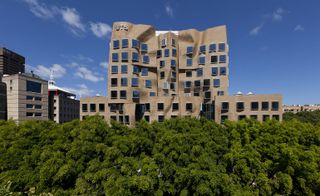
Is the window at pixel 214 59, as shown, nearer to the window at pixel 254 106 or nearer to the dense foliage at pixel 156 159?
the window at pixel 254 106

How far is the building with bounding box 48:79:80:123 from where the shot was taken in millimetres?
78750

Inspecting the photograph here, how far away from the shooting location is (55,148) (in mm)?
12359

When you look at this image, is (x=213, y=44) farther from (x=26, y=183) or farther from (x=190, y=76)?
(x=26, y=183)

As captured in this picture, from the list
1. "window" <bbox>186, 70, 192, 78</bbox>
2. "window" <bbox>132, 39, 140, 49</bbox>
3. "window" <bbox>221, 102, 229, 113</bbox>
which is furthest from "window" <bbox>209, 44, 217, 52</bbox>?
"window" <bbox>132, 39, 140, 49</bbox>

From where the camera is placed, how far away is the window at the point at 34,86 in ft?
203

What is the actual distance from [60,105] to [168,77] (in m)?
62.1

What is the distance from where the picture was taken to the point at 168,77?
1753 inches

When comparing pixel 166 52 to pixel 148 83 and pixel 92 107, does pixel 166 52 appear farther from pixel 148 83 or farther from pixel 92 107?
pixel 92 107

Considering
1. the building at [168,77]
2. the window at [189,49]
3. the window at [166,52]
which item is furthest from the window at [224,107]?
the window at [166,52]

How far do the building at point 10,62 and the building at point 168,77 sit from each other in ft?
182

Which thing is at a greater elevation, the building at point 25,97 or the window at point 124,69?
the window at point 124,69

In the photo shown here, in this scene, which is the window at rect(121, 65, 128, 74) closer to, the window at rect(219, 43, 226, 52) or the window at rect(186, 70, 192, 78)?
the window at rect(186, 70, 192, 78)

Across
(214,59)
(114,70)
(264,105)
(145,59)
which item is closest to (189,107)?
(214,59)

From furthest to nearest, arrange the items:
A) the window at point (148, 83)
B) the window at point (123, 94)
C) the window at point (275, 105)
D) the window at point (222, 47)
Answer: the window at point (148, 83) < the window at point (222, 47) < the window at point (123, 94) < the window at point (275, 105)
